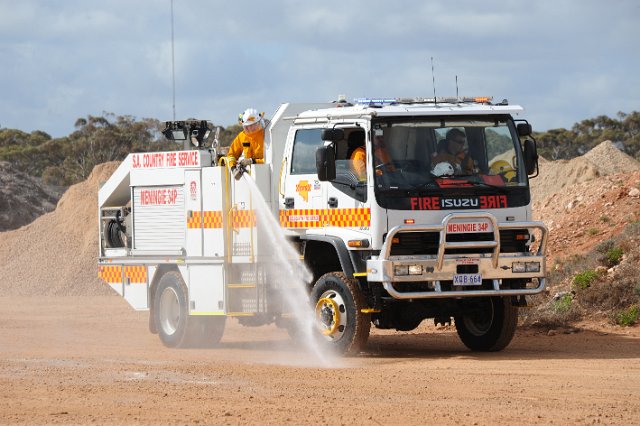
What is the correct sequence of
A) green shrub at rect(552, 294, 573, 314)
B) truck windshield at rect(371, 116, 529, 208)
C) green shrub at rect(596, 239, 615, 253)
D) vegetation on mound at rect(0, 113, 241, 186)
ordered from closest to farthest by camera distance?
truck windshield at rect(371, 116, 529, 208)
green shrub at rect(552, 294, 573, 314)
green shrub at rect(596, 239, 615, 253)
vegetation on mound at rect(0, 113, 241, 186)

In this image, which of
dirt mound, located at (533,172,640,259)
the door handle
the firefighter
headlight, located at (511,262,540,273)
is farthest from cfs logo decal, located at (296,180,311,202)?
dirt mound, located at (533,172,640,259)

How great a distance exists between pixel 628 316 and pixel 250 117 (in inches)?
264

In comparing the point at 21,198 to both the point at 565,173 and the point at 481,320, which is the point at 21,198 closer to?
the point at 565,173

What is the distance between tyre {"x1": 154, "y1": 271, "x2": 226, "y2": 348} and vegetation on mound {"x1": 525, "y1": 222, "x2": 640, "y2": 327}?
16.7 feet

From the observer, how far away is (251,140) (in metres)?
17.0

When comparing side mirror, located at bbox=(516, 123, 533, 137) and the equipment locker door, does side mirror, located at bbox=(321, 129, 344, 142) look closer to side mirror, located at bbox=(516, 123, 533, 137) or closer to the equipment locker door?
side mirror, located at bbox=(516, 123, 533, 137)

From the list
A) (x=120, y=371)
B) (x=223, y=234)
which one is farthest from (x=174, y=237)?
(x=120, y=371)

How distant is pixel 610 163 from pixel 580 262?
794 inches

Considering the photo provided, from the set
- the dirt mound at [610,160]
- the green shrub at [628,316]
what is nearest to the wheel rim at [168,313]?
the green shrub at [628,316]

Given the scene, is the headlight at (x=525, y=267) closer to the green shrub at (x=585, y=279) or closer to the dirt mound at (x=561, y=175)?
the green shrub at (x=585, y=279)

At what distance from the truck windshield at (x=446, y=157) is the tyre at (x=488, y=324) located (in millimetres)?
1645

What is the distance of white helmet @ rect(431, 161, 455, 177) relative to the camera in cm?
1515

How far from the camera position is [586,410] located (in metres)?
11.3

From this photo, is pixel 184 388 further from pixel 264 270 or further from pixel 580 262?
pixel 580 262
